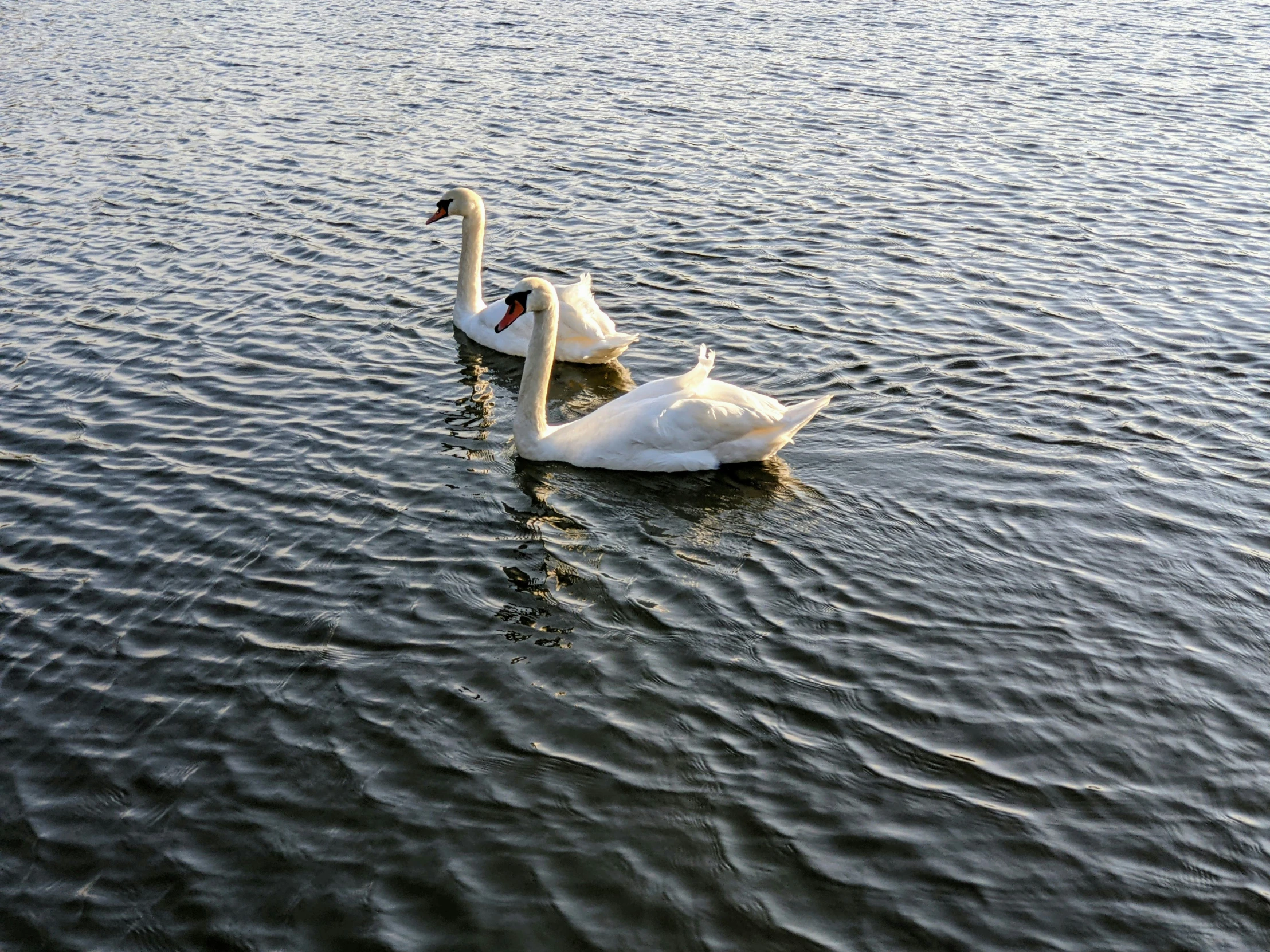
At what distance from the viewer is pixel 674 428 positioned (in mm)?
A: 9422

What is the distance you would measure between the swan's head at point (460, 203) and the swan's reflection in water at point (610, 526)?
3.30 metres

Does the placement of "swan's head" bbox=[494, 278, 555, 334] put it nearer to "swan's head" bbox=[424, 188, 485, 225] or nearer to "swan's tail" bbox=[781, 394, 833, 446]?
"swan's tail" bbox=[781, 394, 833, 446]

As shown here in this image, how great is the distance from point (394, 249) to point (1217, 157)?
12.0 meters

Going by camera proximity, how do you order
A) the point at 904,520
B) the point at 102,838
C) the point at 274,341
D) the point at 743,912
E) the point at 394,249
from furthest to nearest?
the point at 394,249 → the point at 274,341 → the point at 904,520 → the point at 102,838 → the point at 743,912

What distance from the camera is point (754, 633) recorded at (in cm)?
738

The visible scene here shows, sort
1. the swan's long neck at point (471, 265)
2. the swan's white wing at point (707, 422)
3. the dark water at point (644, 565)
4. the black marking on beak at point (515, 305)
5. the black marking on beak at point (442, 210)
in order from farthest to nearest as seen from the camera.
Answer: the black marking on beak at point (442, 210)
the swan's long neck at point (471, 265)
the black marking on beak at point (515, 305)
the swan's white wing at point (707, 422)
the dark water at point (644, 565)

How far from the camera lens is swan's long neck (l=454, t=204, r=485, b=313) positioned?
42.2 feet

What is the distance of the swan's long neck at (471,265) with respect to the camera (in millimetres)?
12867

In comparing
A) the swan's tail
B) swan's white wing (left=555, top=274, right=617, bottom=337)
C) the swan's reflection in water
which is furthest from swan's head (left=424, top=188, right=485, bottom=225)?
the swan's tail

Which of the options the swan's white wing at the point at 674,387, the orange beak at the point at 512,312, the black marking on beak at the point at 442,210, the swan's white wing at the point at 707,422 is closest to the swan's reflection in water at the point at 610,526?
the swan's white wing at the point at 707,422

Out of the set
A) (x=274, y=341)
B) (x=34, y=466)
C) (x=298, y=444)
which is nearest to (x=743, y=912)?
(x=298, y=444)

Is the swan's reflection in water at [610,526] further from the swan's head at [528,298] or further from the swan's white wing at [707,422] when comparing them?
the swan's head at [528,298]

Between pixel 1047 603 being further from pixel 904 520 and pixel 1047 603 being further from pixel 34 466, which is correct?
pixel 34 466

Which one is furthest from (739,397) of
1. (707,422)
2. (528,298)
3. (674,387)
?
(528,298)
